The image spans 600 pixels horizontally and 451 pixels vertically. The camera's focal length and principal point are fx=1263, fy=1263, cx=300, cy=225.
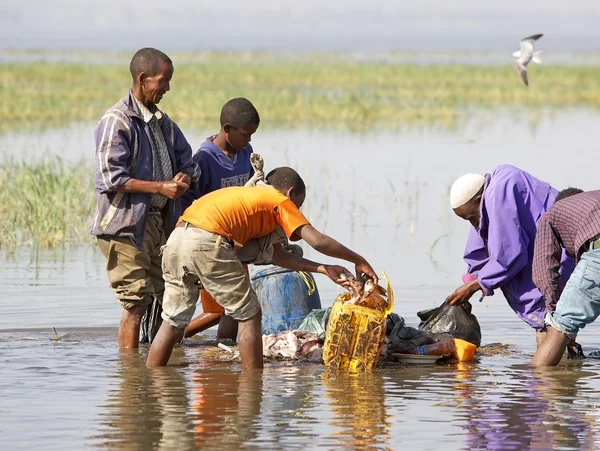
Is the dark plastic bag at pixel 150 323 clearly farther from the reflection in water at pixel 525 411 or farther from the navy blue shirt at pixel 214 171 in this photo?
the reflection in water at pixel 525 411

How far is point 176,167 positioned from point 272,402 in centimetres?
179

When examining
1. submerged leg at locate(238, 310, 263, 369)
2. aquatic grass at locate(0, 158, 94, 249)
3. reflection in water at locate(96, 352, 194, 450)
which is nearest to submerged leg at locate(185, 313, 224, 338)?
reflection in water at locate(96, 352, 194, 450)

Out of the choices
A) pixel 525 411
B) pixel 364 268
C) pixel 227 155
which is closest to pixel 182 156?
pixel 227 155

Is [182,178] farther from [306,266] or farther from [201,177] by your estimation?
[306,266]

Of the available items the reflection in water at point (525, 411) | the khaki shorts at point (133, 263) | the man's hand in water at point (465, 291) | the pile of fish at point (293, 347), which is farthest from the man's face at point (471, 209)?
→ the khaki shorts at point (133, 263)

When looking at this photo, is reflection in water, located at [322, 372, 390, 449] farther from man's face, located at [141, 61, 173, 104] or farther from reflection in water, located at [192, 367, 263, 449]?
man's face, located at [141, 61, 173, 104]

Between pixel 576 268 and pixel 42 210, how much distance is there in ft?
21.5

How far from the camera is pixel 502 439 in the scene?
18.6ft

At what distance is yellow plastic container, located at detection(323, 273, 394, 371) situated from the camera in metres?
7.13

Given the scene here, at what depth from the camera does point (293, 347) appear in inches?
300

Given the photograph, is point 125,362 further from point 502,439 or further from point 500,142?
point 500,142

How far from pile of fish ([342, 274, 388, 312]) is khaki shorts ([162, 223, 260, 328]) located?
1.80 ft

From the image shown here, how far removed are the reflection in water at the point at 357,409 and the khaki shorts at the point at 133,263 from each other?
1243 mm

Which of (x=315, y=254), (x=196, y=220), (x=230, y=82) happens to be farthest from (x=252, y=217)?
(x=230, y=82)
